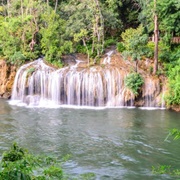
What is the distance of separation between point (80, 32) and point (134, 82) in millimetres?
7198

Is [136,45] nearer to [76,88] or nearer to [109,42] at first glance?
[76,88]

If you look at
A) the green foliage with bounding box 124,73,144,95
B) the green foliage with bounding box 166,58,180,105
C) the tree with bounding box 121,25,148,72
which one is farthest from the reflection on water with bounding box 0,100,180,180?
the tree with bounding box 121,25,148,72

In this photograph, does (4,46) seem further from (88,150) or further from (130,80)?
(88,150)

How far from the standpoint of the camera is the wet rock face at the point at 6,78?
81.8 ft

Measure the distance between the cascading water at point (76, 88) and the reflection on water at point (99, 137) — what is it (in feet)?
5.79

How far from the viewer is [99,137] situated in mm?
14820

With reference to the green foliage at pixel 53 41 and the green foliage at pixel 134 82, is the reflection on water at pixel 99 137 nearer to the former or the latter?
the green foliage at pixel 134 82

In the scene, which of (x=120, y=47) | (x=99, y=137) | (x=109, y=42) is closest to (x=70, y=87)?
(x=120, y=47)

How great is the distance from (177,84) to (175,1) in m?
6.65

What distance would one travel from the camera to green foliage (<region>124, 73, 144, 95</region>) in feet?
71.4

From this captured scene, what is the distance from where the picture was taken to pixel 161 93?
72.1 ft

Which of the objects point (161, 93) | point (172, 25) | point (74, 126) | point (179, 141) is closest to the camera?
point (179, 141)

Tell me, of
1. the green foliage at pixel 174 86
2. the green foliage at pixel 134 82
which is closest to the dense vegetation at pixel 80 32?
the green foliage at pixel 174 86

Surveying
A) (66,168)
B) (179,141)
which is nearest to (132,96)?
(179,141)
